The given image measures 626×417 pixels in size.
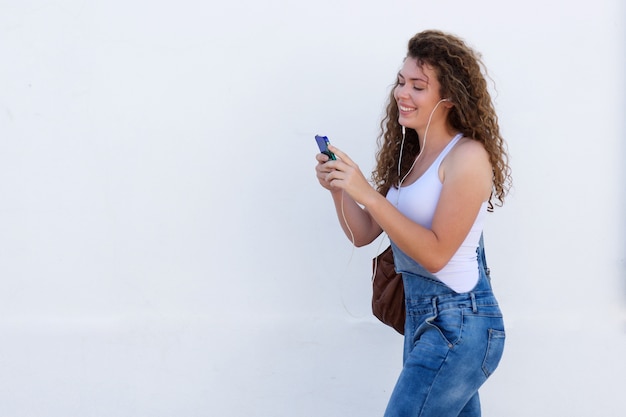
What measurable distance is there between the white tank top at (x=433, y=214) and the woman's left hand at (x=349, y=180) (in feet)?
0.49

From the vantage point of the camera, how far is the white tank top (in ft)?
8.17

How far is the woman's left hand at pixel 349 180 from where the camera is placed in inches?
95.3

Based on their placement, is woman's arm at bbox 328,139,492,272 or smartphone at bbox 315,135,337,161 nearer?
woman's arm at bbox 328,139,492,272

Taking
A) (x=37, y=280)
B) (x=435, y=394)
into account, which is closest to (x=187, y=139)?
(x=37, y=280)

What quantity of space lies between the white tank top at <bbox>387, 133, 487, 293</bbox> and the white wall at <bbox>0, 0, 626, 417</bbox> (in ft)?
2.84

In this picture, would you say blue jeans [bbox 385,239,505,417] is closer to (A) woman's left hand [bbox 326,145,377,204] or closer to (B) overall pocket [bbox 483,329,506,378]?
(B) overall pocket [bbox 483,329,506,378]

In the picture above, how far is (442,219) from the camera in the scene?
2.40m

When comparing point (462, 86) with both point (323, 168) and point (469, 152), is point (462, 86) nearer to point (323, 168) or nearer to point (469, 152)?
point (469, 152)

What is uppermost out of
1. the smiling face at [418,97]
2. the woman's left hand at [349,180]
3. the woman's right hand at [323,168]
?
the smiling face at [418,97]

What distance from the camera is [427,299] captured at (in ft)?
8.25

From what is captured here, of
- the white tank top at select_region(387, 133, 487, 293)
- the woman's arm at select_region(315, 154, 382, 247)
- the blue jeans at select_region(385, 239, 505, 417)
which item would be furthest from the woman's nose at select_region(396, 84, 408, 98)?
the blue jeans at select_region(385, 239, 505, 417)

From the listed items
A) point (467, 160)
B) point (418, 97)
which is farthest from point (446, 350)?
point (418, 97)

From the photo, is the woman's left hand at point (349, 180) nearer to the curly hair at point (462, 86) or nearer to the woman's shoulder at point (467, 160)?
the woman's shoulder at point (467, 160)

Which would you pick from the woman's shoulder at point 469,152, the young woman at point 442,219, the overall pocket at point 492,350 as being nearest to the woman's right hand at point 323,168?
the young woman at point 442,219
